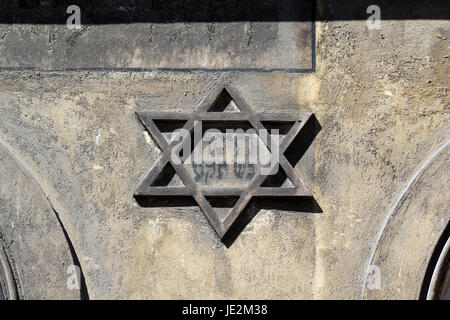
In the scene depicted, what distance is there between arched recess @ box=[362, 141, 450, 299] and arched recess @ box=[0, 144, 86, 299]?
4.66ft

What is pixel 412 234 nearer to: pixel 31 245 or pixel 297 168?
pixel 297 168

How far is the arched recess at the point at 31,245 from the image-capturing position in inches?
126

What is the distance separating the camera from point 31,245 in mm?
3230

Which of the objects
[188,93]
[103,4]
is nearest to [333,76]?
[188,93]

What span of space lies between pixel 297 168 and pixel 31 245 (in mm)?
1326

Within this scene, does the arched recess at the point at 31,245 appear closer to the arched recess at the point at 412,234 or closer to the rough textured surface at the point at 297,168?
the rough textured surface at the point at 297,168

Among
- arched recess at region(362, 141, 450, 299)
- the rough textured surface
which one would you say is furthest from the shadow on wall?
arched recess at region(362, 141, 450, 299)

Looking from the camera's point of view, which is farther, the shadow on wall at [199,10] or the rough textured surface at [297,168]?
the shadow on wall at [199,10]

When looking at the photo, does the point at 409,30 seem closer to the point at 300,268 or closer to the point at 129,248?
the point at 300,268

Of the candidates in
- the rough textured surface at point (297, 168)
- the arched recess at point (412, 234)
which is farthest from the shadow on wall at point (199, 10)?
the arched recess at point (412, 234)

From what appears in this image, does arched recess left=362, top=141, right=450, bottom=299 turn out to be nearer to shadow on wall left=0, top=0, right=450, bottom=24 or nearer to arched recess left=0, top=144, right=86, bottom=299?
shadow on wall left=0, top=0, right=450, bottom=24

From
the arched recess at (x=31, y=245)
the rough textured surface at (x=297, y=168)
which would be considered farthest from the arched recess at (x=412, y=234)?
the arched recess at (x=31, y=245)

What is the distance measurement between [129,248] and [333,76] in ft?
4.31

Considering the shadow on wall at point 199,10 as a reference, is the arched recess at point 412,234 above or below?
below
